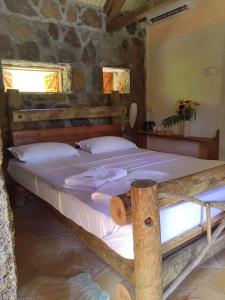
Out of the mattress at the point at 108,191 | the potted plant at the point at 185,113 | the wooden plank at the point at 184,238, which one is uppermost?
the potted plant at the point at 185,113

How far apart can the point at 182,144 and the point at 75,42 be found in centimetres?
211

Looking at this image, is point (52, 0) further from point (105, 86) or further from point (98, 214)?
point (98, 214)

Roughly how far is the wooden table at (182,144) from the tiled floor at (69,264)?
1.65 m

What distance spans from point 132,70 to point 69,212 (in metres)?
3.07

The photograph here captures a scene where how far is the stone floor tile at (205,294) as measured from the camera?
60.1 inches

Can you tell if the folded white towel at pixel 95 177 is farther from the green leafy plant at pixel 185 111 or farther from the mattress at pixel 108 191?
the green leafy plant at pixel 185 111

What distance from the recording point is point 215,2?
3174 mm

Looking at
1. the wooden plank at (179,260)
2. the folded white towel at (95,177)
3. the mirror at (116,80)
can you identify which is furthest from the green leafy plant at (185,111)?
the wooden plank at (179,260)

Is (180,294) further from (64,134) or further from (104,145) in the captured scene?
(64,134)

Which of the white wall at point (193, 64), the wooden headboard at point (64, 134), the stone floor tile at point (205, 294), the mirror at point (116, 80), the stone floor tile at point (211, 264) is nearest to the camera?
the stone floor tile at point (205, 294)

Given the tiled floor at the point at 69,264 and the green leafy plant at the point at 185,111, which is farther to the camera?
the green leafy plant at the point at 185,111

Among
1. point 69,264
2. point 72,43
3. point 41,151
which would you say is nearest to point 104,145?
point 41,151

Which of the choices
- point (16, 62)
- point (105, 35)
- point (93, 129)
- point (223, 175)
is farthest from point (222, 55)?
point (16, 62)

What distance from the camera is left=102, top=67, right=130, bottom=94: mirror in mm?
4168
